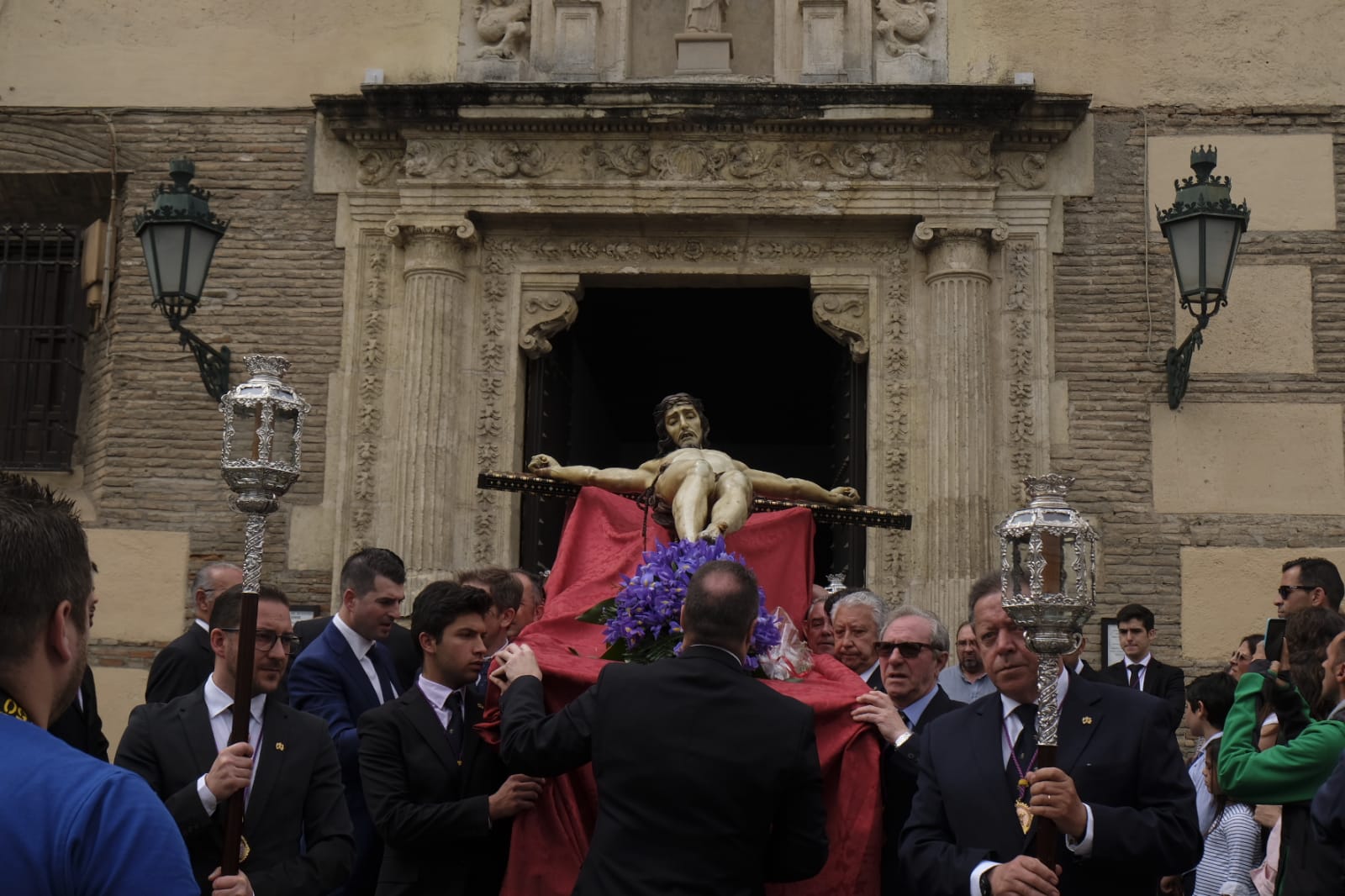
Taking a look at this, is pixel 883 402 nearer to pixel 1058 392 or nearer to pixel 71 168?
pixel 1058 392

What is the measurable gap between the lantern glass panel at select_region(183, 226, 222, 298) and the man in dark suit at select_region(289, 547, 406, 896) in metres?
4.40

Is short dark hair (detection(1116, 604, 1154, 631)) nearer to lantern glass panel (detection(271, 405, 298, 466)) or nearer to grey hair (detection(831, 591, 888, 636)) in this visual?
grey hair (detection(831, 591, 888, 636))

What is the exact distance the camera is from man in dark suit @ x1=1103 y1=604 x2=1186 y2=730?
9.27 metres

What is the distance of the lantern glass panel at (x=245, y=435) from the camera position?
4.95 meters

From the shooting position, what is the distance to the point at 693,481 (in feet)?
22.0

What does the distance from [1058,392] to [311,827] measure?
729 centimetres

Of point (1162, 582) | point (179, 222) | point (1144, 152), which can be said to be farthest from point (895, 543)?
point (179, 222)

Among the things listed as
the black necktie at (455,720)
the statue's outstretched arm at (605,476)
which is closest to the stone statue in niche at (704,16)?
the statue's outstretched arm at (605,476)

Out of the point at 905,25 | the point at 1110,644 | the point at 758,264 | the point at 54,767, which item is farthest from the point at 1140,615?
the point at 54,767

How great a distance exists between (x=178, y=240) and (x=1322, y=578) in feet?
22.3

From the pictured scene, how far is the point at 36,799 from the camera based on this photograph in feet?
7.18

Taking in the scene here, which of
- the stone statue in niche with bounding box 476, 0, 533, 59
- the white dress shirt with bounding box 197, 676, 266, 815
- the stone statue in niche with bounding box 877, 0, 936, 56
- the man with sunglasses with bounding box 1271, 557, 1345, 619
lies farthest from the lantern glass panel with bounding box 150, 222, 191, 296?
the man with sunglasses with bounding box 1271, 557, 1345, 619

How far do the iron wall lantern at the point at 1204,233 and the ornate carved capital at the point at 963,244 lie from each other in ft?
4.11

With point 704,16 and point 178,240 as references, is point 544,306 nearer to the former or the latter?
point 704,16
